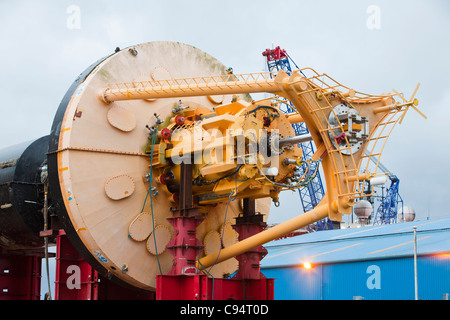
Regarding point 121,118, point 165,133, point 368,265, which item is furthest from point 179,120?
point 368,265

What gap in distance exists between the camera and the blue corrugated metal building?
17109 mm

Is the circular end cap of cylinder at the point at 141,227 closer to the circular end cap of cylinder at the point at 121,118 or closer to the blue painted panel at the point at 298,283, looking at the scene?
the circular end cap of cylinder at the point at 121,118

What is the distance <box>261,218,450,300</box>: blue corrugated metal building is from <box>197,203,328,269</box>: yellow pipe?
6.51m

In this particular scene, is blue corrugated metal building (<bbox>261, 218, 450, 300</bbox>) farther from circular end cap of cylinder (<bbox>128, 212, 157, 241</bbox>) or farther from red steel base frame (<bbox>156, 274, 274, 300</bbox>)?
circular end cap of cylinder (<bbox>128, 212, 157, 241</bbox>)

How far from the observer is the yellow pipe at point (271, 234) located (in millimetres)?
12070

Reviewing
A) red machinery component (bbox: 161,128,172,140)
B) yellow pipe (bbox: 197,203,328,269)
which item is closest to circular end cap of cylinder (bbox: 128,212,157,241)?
yellow pipe (bbox: 197,203,328,269)

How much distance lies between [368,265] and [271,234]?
25.0 feet

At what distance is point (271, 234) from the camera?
1255 cm

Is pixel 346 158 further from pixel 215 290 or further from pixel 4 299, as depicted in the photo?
pixel 4 299

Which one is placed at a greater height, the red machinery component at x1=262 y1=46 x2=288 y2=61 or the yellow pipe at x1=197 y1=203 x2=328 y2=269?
the red machinery component at x1=262 y1=46 x2=288 y2=61

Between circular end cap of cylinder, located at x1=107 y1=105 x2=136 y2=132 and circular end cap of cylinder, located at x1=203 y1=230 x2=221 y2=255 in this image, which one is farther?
circular end cap of cylinder, located at x1=203 y1=230 x2=221 y2=255

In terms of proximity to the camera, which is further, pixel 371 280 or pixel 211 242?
pixel 371 280

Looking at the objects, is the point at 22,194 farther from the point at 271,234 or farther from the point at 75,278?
the point at 271,234

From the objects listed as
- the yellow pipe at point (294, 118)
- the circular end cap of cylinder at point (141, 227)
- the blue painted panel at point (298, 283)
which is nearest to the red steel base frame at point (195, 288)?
the circular end cap of cylinder at point (141, 227)
